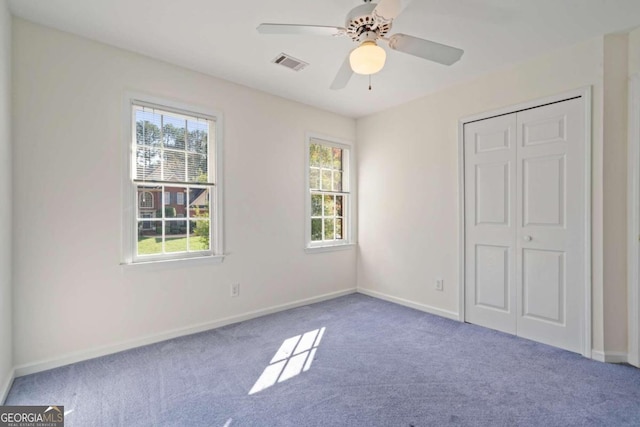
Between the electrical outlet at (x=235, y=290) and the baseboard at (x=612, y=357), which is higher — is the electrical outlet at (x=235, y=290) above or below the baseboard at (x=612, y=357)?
above

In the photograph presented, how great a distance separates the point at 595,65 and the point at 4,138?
448 centimetres

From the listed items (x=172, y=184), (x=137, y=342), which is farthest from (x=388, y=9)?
(x=137, y=342)

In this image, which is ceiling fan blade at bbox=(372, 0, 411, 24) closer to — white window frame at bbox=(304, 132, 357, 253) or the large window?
the large window

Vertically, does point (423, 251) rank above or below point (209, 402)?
above

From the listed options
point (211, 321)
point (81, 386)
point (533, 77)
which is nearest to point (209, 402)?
point (81, 386)

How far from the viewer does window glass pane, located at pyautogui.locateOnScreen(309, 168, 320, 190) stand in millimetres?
4201

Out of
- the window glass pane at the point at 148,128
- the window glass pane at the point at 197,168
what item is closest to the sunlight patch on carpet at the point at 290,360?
the window glass pane at the point at 197,168

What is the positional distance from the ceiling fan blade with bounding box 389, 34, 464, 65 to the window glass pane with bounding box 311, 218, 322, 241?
263 centimetres

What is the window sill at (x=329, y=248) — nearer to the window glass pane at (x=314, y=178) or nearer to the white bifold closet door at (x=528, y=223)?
the window glass pane at (x=314, y=178)

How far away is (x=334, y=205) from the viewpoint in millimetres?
4527

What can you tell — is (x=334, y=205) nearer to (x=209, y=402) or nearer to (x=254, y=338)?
(x=254, y=338)

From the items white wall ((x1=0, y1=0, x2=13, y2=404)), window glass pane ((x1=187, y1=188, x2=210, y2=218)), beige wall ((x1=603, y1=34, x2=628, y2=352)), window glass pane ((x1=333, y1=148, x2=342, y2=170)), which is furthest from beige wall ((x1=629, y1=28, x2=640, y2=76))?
white wall ((x1=0, y1=0, x2=13, y2=404))

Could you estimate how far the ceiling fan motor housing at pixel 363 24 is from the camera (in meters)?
1.82

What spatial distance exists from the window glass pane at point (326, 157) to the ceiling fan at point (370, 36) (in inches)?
91.8
